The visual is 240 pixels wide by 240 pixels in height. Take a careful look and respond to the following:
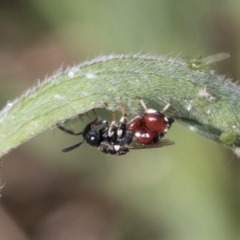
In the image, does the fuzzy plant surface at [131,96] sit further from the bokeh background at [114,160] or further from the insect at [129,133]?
the bokeh background at [114,160]

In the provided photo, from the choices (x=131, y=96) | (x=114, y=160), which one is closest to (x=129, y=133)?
(x=131, y=96)

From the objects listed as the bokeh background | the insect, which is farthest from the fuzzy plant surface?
the bokeh background

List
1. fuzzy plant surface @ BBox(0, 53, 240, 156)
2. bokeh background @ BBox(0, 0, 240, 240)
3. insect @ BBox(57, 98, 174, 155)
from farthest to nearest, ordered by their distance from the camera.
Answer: bokeh background @ BBox(0, 0, 240, 240) < insect @ BBox(57, 98, 174, 155) < fuzzy plant surface @ BBox(0, 53, 240, 156)

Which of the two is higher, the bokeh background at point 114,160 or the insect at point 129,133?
the bokeh background at point 114,160

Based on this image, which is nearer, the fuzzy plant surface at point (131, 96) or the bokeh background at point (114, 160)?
the fuzzy plant surface at point (131, 96)

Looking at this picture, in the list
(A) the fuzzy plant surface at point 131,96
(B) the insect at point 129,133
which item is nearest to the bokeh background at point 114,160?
(B) the insect at point 129,133

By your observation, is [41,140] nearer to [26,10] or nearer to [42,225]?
[42,225]

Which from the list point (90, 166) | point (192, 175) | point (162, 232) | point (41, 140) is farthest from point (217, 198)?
point (41, 140)

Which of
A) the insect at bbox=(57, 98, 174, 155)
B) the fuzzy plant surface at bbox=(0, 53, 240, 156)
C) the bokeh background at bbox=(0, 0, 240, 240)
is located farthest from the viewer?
the bokeh background at bbox=(0, 0, 240, 240)

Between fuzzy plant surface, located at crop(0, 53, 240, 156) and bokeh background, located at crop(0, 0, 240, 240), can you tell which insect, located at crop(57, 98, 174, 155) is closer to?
fuzzy plant surface, located at crop(0, 53, 240, 156)
